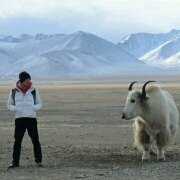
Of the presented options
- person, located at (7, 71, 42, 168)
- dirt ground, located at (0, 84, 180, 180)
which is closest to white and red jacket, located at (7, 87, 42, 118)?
person, located at (7, 71, 42, 168)

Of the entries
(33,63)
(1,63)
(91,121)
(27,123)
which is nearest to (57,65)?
(33,63)

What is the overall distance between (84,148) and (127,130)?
4.65 metres

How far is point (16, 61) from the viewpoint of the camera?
652ft

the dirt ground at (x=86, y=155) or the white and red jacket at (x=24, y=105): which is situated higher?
the white and red jacket at (x=24, y=105)

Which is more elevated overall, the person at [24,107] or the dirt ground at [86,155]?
the person at [24,107]

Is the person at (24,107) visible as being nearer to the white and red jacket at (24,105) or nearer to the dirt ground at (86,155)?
the white and red jacket at (24,105)

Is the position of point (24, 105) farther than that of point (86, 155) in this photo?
No

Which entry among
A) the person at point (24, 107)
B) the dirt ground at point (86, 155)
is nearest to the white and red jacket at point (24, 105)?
the person at point (24, 107)

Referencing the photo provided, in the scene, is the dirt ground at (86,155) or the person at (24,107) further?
the person at (24,107)

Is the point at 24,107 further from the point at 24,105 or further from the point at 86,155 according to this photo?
the point at 86,155

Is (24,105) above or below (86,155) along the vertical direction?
above

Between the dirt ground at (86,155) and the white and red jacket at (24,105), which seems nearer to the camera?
the dirt ground at (86,155)

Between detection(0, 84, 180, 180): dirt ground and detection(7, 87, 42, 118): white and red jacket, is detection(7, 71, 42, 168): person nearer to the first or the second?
detection(7, 87, 42, 118): white and red jacket

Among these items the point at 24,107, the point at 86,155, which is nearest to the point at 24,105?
the point at 24,107
